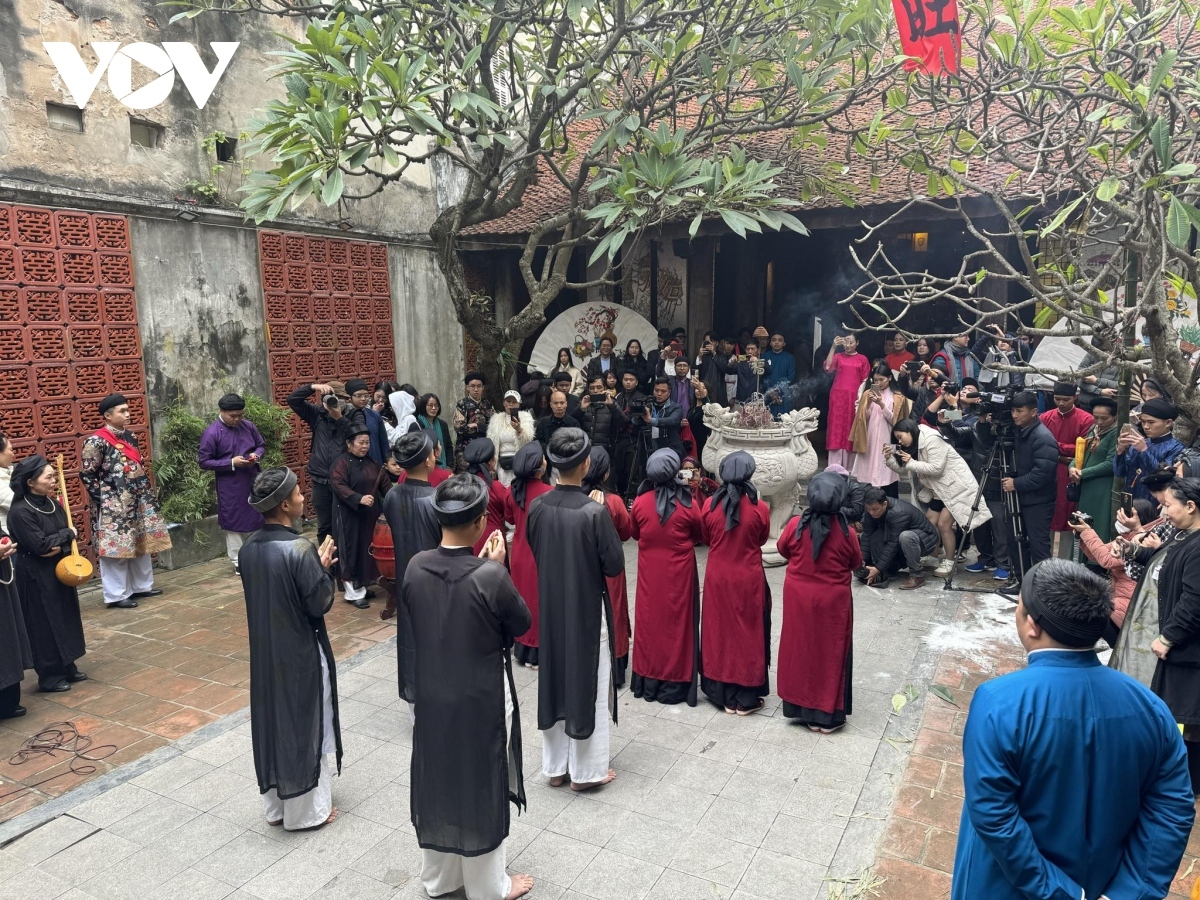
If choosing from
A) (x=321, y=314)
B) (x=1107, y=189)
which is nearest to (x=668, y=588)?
(x=1107, y=189)

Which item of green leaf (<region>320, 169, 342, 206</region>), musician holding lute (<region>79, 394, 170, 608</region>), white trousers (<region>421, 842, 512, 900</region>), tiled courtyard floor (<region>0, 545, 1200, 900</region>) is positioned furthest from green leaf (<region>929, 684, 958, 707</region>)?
musician holding lute (<region>79, 394, 170, 608</region>)

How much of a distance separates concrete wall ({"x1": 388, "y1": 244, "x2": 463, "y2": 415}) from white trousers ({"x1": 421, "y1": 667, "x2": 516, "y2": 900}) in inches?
349

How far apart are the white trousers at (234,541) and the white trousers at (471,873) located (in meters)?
5.61

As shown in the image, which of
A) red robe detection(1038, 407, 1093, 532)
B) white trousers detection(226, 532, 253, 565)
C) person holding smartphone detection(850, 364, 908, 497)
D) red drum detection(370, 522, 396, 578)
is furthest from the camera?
person holding smartphone detection(850, 364, 908, 497)

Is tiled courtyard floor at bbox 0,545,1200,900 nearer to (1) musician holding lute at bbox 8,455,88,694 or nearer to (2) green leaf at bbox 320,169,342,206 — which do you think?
(1) musician holding lute at bbox 8,455,88,694

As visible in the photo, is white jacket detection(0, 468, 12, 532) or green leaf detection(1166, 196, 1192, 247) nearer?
green leaf detection(1166, 196, 1192, 247)

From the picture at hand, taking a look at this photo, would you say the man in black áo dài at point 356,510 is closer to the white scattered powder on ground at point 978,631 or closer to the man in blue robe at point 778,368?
the white scattered powder on ground at point 978,631

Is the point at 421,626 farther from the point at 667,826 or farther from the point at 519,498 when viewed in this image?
the point at 519,498

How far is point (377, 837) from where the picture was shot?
402 centimetres

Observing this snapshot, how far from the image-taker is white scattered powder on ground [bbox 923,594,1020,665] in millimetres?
6129

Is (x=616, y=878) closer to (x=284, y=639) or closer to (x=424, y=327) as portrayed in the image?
(x=284, y=639)

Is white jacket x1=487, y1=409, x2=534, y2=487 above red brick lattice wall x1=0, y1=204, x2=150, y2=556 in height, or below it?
below

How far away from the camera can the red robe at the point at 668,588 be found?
5230 millimetres

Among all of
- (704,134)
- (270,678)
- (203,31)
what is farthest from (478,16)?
(270,678)
